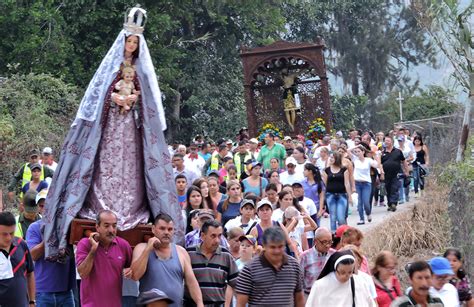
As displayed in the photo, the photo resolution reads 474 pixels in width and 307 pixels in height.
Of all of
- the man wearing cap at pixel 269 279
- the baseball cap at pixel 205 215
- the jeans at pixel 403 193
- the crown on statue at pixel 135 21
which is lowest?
the jeans at pixel 403 193

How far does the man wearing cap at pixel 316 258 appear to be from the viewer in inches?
469

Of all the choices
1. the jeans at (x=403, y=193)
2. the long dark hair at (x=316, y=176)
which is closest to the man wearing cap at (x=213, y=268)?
the long dark hair at (x=316, y=176)

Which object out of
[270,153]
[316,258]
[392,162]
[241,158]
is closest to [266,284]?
[316,258]

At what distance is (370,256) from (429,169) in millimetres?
8501

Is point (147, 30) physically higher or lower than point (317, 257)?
higher

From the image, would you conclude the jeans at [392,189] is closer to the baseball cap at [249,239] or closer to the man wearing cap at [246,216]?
the man wearing cap at [246,216]

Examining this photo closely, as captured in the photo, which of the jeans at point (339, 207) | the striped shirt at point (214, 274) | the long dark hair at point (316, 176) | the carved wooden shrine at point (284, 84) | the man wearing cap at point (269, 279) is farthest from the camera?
the carved wooden shrine at point (284, 84)

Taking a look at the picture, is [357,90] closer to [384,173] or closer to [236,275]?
[384,173]

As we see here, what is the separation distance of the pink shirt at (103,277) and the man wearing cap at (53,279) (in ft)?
4.05

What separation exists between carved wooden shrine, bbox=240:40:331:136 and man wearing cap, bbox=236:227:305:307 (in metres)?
21.4

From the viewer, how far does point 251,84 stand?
33.2 metres

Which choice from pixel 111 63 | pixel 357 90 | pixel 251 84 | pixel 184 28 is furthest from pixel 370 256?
pixel 357 90

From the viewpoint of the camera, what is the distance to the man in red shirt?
11.4 m

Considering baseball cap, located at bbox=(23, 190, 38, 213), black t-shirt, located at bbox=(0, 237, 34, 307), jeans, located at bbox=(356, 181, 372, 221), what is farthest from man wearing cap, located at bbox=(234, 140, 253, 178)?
black t-shirt, located at bbox=(0, 237, 34, 307)
